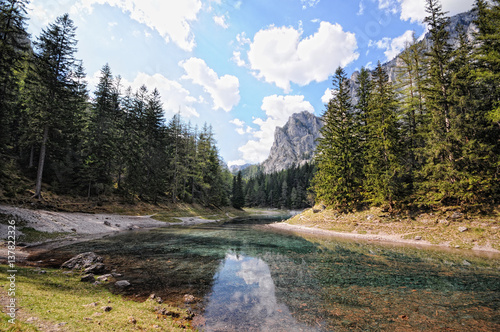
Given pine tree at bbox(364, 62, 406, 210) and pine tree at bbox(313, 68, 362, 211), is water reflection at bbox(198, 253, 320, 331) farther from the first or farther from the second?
pine tree at bbox(313, 68, 362, 211)

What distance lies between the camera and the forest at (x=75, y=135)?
76.7 feet

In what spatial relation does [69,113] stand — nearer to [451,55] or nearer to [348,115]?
[348,115]

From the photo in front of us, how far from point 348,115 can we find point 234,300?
35.6 m

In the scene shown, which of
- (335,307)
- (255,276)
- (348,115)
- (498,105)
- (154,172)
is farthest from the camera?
(154,172)

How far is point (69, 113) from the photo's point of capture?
2866cm

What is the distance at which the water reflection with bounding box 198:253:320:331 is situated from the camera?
6.44 metres

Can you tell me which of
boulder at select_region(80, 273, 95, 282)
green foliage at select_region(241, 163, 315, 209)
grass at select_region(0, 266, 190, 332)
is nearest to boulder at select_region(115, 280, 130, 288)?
grass at select_region(0, 266, 190, 332)

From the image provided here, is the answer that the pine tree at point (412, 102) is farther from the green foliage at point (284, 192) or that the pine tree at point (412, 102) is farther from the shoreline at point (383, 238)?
the green foliage at point (284, 192)

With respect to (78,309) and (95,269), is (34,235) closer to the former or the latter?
(95,269)

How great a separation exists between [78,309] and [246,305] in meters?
5.36

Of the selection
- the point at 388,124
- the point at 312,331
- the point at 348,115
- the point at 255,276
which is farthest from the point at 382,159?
the point at 312,331

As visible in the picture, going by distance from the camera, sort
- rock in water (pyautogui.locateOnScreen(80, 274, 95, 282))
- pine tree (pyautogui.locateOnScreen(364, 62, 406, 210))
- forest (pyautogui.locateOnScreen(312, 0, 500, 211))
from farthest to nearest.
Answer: pine tree (pyautogui.locateOnScreen(364, 62, 406, 210)) → forest (pyautogui.locateOnScreen(312, 0, 500, 211)) → rock in water (pyautogui.locateOnScreen(80, 274, 95, 282))

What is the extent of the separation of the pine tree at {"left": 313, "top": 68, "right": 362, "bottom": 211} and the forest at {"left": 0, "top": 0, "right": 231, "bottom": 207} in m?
34.9

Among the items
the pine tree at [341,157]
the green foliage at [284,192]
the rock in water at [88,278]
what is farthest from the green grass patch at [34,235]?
the green foliage at [284,192]
